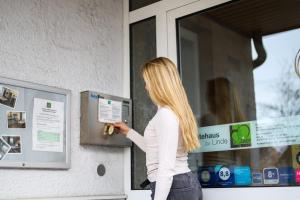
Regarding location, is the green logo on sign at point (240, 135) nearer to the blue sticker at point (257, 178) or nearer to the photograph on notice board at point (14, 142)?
the blue sticker at point (257, 178)

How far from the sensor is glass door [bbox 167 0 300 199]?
246 cm

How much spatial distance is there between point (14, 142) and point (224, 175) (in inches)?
48.8

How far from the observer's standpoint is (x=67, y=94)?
9.01 feet

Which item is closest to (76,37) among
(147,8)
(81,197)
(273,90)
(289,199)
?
(147,8)

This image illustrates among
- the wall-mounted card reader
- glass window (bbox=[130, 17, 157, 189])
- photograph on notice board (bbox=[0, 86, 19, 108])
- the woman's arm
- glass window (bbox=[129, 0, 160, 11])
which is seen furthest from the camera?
glass window (bbox=[129, 0, 160, 11])

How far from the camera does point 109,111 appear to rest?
2.96 meters

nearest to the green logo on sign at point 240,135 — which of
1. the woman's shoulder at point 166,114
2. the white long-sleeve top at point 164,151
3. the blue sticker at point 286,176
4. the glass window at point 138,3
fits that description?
the blue sticker at point 286,176

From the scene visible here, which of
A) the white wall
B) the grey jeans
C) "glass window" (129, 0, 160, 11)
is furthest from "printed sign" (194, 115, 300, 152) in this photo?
"glass window" (129, 0, 160, 11)

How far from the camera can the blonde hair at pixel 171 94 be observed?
2.34m

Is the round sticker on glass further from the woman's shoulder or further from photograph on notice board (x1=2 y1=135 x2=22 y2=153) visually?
photograph on notice board (x1=2 y1=135 x2=22 y2=153)

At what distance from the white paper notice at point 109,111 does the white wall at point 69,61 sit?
0.13 m

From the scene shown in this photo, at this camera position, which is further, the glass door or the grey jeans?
the glass door

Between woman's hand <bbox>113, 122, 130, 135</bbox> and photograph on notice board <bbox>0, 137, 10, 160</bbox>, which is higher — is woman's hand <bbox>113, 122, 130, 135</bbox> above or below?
above

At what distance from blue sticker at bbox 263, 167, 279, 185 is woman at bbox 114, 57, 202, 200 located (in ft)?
1.35
